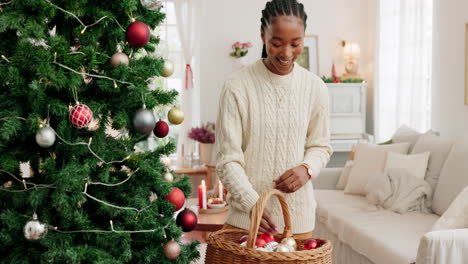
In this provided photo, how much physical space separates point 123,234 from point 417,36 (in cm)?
434

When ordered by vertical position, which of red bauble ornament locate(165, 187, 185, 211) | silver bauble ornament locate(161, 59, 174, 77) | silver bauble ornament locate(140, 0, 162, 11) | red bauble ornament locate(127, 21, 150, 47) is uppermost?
silver bauble ornament locate(140, 0, 162, 11)

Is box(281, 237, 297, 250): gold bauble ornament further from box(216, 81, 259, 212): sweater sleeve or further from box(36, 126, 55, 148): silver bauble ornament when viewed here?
box(36, 126, 55, 148): silver bauble ornament

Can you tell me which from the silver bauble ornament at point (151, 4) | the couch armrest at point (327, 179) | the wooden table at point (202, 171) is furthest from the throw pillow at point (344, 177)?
the silver bauble ornament at point (151, 4)

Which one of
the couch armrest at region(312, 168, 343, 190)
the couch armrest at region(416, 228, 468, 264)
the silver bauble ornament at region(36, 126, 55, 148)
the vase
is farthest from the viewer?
the vase

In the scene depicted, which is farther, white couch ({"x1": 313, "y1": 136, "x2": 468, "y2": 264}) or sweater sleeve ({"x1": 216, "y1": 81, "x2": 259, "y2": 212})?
white couch ({"x1": 313, "y1": 136, "x2": 468, "y2": 264})

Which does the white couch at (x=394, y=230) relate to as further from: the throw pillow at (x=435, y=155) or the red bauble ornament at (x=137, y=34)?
the red bauble ornament at (x=137, y=34)

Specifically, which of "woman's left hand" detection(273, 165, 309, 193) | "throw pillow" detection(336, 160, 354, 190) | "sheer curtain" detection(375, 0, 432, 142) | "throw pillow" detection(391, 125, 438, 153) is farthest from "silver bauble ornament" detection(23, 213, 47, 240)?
"sheer curtain" detection(375, 0, 432, 142)

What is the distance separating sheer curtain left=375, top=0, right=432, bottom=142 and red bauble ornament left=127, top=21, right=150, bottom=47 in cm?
411

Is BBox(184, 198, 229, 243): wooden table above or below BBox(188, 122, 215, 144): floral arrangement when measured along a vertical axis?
below

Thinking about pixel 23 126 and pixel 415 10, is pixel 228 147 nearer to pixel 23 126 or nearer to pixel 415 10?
pixel 23 126

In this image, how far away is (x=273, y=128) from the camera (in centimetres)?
167

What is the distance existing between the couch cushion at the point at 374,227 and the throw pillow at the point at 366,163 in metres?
0.12

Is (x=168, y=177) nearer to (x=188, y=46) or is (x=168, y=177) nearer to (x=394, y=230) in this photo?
(x=394, y=230)

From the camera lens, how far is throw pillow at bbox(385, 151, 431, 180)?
386cm
